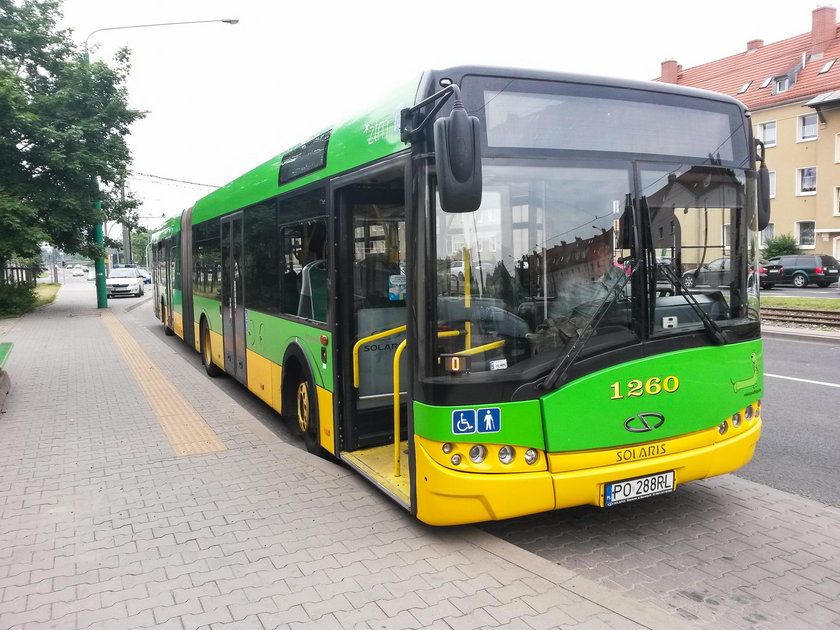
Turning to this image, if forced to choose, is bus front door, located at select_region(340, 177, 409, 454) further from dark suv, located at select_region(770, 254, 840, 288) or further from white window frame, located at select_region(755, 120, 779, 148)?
white window frame, located at select_region(755, 120, 779, 148)

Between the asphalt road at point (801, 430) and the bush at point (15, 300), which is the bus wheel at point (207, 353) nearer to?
the asphalt road at point (801, 430)

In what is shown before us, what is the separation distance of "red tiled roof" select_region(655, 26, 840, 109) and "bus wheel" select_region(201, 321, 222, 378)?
38.1m

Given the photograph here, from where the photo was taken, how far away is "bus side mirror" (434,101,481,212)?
3.44 meters

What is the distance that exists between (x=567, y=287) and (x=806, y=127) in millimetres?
41969

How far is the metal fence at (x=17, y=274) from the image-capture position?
25581mm

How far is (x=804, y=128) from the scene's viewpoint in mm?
38625

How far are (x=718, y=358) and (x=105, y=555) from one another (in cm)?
398

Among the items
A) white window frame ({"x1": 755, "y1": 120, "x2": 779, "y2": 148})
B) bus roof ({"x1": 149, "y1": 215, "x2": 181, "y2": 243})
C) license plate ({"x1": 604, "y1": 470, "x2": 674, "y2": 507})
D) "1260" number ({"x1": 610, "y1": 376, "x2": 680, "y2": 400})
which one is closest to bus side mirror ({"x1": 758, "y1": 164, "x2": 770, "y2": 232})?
"1260" number ({"x1": 610, "y1": 376, "x2": 680, "y2": 400})

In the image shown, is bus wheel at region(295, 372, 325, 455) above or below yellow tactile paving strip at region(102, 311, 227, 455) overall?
above

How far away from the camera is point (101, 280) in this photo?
26.9 m

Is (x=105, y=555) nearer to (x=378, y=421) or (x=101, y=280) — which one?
(x=378, y=421)

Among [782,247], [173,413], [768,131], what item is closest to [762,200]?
[173,413]

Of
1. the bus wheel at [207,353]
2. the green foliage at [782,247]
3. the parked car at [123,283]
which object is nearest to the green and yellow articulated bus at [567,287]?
the bus wheel at [207,353]

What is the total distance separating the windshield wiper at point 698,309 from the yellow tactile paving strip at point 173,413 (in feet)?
14.4
